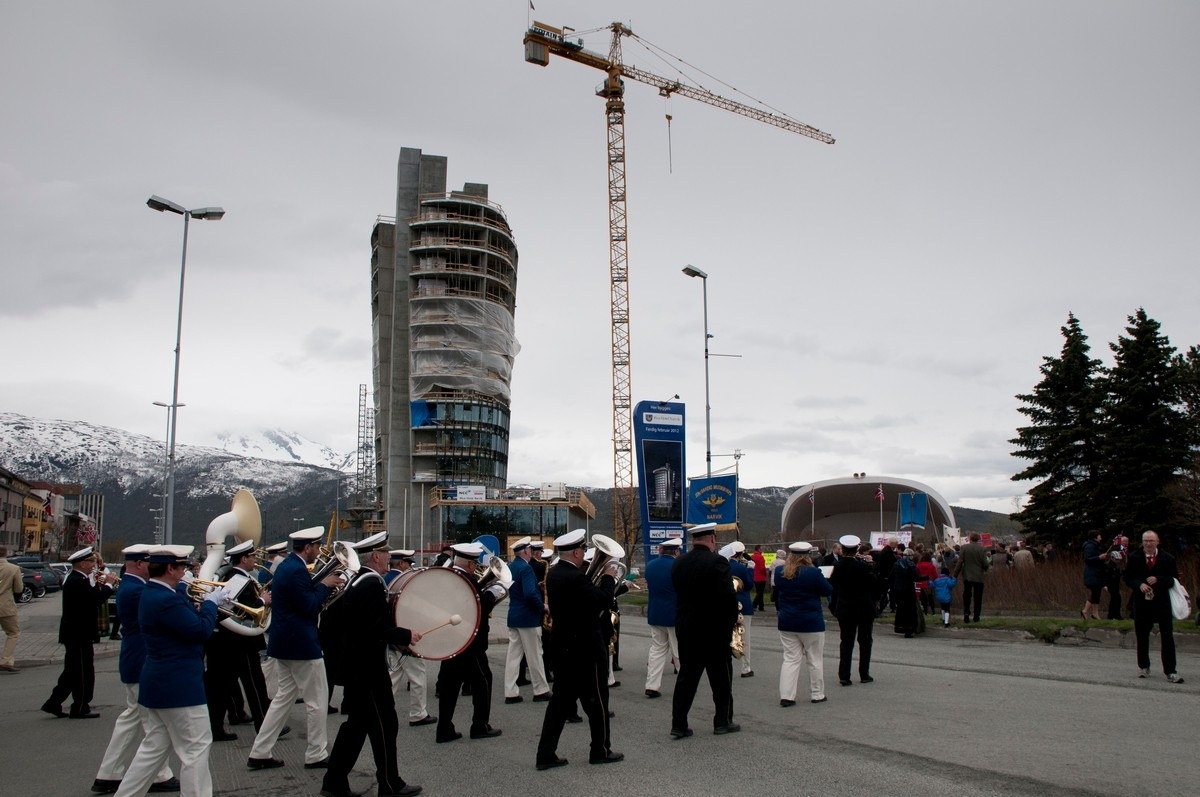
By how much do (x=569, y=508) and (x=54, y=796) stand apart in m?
85.8

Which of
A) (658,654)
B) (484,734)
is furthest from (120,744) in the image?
(658,654)

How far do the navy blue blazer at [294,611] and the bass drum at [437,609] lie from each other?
2.22 feet

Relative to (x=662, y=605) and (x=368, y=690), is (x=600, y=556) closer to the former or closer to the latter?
(x=368, y=690)

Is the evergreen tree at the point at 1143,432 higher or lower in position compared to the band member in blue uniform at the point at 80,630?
higher

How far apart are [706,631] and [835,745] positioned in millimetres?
1453

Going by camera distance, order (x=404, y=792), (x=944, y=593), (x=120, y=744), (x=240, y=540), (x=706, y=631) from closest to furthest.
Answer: (x=404, y=792) < (x=120, y=744) < (x=706, y=631) < (x=240, y=540) < (x=944, y=593)

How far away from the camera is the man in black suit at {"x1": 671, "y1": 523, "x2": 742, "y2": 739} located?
867 centimetres

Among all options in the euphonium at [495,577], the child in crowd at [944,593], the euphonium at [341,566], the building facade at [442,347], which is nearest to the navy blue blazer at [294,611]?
the euphonium at [341,566]

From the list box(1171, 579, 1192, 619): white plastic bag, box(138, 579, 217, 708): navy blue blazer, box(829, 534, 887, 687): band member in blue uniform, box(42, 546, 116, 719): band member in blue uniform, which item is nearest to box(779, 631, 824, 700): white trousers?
box(829, 534, 887, 687): band member in blue uniform

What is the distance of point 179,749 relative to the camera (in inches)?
Result: 251

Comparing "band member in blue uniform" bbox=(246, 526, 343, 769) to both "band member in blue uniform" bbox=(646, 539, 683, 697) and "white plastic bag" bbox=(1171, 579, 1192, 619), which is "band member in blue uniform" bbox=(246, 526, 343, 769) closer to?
"band member in blue uniform" bbox=(646, 539, 683, 697)

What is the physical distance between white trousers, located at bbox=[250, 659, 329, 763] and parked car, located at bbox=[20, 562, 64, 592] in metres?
42.1

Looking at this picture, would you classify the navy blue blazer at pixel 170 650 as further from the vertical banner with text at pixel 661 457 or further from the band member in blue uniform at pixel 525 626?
the vertical banner with text at pixel 661 457

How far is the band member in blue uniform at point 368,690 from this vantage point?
22.4 ft
